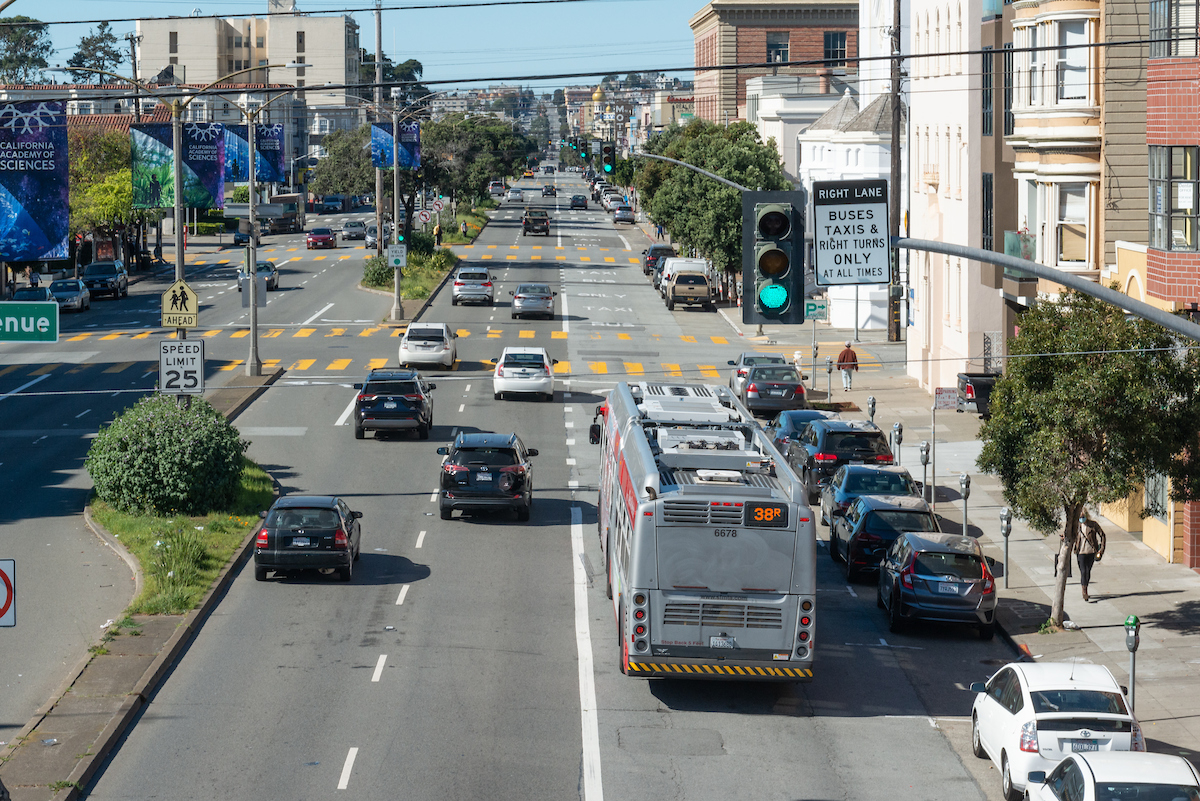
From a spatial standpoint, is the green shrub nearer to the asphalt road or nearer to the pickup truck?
the asphalt road

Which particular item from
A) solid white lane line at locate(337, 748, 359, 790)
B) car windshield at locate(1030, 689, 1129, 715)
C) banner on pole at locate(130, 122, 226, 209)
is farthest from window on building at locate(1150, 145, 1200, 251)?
banner on pole at locate(130, 122, 226, 209)

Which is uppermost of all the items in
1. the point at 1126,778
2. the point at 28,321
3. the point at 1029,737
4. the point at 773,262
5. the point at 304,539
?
the point at 773,262

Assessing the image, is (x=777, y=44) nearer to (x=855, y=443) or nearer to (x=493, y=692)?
(x=855, y=443)

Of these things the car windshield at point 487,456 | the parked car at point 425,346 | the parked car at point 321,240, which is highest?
the parked car at point 321,240

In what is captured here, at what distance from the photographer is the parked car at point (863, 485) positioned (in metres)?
29.5

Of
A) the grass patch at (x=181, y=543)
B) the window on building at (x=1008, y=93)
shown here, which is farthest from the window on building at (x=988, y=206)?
the grass patch at (x=181, y=543)

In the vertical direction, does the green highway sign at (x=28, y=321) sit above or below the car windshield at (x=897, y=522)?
above

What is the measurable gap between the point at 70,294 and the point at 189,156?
30.3 metres

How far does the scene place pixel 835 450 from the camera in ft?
110

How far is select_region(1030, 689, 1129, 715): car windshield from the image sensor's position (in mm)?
15797

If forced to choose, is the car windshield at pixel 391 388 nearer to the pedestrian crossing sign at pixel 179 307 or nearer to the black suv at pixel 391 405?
the black suv at pixel 391 405

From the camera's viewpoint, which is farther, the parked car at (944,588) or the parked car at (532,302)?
the parked car at (532,302)

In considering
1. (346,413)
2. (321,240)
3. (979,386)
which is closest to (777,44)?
(321,240)

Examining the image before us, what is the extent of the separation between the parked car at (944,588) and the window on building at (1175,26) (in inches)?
419
